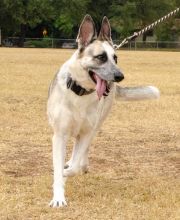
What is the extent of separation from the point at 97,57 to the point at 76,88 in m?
0.39

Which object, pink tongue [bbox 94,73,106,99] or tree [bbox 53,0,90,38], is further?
tree [bbox 53,0,90,38]

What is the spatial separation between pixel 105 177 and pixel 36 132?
2.79 meters

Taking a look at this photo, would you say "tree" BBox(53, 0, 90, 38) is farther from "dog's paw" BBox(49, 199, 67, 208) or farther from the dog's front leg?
"dog's paw" BBox(49, 199, 67, 208)

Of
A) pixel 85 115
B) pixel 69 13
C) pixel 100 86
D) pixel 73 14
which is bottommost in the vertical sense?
pixel 73 14

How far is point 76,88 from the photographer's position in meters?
5.47

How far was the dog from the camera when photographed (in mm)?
5289

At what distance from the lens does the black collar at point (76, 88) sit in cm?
546

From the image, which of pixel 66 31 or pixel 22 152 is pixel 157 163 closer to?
pixel 22 152

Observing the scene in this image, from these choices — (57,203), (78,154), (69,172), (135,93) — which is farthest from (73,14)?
(57,203)

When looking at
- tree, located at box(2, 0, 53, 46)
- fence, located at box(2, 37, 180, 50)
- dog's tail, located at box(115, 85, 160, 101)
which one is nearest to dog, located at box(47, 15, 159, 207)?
dog's tail, located at box(115, 85, 160, 101)

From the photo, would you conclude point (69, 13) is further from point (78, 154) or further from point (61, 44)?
point (78, 154)

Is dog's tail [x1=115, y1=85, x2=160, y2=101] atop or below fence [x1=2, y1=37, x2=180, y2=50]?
atop

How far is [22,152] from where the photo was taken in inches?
300

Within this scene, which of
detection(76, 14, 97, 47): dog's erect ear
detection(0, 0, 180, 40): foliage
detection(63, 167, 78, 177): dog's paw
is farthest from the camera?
detection(0, 0, 180, 40): foliage
